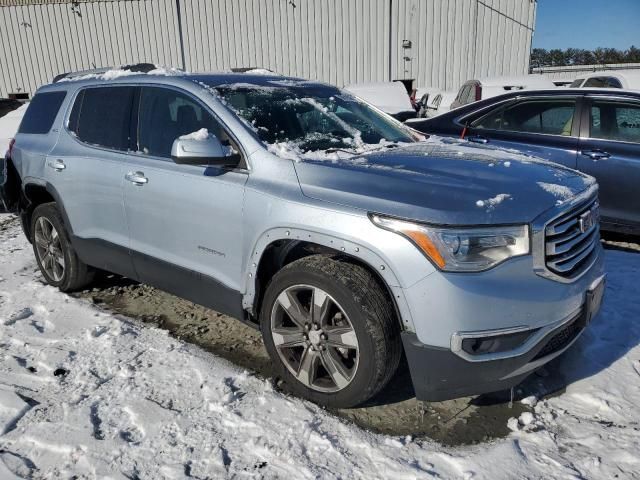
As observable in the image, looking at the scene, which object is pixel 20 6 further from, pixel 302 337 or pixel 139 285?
pixel 302 337

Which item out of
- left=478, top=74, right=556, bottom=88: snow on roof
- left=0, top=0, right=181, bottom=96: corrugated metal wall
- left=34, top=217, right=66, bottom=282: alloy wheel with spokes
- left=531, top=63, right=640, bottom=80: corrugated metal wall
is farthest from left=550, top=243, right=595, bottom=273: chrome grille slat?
left=531, top=63, right=640, bottom=80: corrugated metal wall

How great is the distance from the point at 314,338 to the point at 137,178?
1637mm

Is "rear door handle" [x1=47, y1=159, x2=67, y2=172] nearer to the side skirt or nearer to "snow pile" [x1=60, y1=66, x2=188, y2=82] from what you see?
the side skirt

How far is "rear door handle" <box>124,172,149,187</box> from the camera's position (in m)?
3.48

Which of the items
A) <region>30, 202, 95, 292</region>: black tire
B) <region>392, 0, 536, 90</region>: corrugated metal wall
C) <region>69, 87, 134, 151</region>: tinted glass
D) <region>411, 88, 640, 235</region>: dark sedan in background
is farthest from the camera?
<region>392, 0, 536, 90</region>: corrugated metal wall

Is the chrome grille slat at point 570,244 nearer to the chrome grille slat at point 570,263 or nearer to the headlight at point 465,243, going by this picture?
the chrome grille slat at point 570,263

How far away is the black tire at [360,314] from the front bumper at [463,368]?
0.38 feet

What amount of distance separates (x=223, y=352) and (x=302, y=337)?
869 mm

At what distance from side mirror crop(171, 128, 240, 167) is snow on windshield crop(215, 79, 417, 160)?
0.81 feet

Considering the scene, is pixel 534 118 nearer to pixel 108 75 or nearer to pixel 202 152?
pixel 202 152

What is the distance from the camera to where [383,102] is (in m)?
11.1

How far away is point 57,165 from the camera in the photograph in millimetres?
4191

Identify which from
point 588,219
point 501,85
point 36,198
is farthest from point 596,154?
point 501,85

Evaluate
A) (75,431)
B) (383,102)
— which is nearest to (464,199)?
(75,431)
